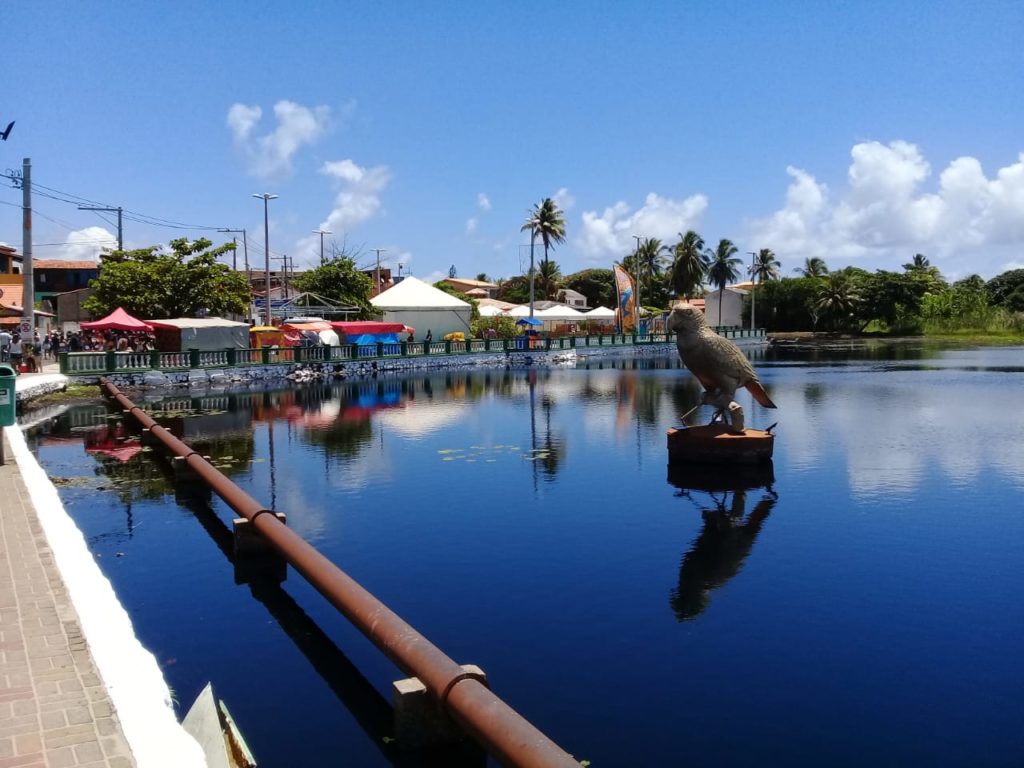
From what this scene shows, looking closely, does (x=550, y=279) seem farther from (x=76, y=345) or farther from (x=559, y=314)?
(x=76, y=345)

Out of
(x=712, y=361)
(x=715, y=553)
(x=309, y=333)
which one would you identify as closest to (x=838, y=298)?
(x=309, y=333)

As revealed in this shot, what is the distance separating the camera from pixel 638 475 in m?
20.2

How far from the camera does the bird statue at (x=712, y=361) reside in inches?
822

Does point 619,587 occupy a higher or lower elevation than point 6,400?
lower

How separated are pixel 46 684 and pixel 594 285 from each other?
4946 inches

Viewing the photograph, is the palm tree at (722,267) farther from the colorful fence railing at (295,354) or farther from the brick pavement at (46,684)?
the brick pavement at (46,684)

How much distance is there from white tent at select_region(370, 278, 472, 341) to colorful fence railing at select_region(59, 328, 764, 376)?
5.23m

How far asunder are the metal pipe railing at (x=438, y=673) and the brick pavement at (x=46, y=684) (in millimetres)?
2193

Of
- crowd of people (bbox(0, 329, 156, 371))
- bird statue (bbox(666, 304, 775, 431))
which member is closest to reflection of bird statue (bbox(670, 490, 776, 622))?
bird statue (bbox(666, 304, 775, 431))

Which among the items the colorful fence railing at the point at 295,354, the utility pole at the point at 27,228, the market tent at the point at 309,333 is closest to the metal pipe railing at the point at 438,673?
the utility pole at the point at 27,228

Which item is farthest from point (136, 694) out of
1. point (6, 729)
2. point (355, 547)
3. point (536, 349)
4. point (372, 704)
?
point (536, 349)

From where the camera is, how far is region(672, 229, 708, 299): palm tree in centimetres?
10456

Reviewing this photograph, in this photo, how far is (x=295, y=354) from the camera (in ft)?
169

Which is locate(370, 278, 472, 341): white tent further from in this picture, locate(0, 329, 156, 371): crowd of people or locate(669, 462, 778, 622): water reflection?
locate(669, 462, 778, 622): water reflection
